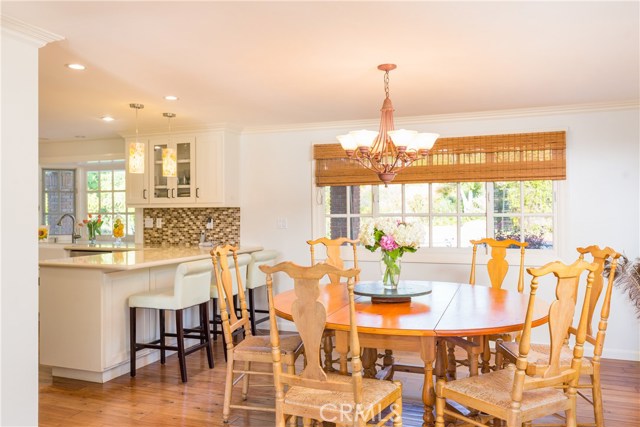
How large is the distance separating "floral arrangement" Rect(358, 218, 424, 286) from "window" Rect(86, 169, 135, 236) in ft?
14.9

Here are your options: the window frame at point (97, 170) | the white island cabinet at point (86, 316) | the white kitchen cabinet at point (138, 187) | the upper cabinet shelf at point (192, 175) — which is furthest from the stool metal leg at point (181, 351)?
the window frame at point (97, 170)

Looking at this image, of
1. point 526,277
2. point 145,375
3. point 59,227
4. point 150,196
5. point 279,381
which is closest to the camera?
point 279,381

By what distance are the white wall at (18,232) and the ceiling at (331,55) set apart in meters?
0.28

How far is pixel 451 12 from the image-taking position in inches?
93.0

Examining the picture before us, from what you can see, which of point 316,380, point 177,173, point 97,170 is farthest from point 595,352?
point 97,170

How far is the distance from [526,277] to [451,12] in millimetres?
3037

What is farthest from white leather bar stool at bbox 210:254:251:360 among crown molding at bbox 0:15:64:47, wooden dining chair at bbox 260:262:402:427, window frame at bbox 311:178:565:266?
crown molding at bbox 0:15:64:47

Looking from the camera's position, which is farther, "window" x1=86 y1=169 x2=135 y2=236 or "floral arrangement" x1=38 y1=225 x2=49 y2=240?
"window" x1=86 y1=169 x2=135 y2=236

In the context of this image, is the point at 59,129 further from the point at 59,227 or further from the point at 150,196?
the point at 59,227

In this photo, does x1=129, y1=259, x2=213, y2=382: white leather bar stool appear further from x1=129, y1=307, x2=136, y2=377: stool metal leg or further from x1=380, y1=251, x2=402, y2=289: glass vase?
x1=380, y1=251, x2=402, y2=289: glass vase

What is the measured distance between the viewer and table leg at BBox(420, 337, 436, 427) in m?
2.28

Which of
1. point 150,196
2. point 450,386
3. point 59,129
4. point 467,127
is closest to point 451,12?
point 450,386

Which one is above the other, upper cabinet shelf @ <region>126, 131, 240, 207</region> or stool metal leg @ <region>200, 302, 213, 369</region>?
upper cabinet shelf @ <region>126, 131, 240, 207</region>

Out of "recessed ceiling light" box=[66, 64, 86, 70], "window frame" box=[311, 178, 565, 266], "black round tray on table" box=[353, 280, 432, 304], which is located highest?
"recessed ceiling light" box=[66, 64, 86, 70]
